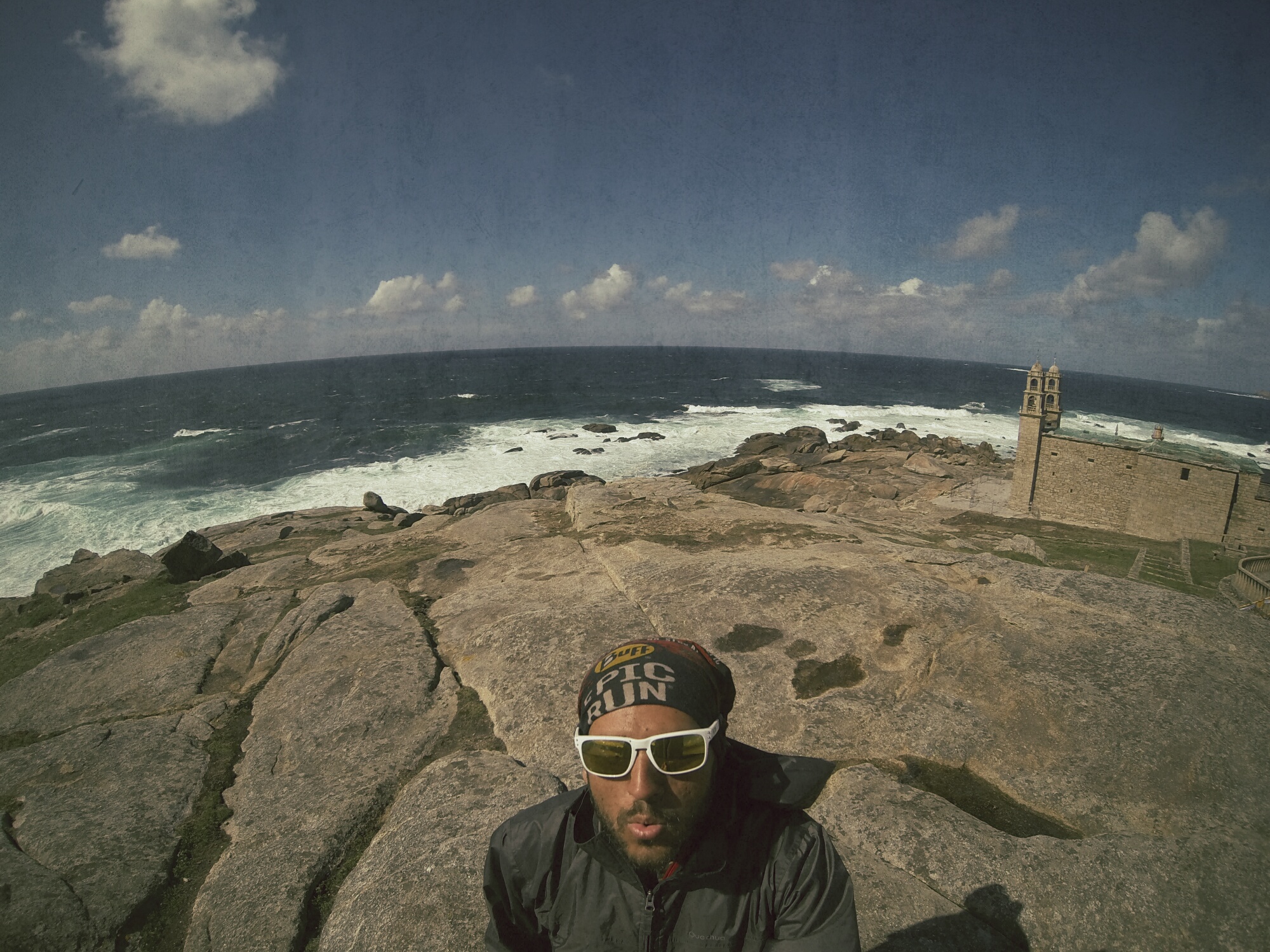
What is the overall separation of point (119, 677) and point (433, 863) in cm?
765

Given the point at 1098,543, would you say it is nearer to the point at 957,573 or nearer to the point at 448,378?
the point at 957,573

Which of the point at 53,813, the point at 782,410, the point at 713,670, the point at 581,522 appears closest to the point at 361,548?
the point at 581,522

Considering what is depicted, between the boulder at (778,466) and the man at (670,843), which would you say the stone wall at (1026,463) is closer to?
the boulder at (778,466)

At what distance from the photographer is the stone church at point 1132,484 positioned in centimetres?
2016

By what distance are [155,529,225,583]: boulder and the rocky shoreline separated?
101 centimetres

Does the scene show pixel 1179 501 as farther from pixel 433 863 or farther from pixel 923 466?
pixel 433 863

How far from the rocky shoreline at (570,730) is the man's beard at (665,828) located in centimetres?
283

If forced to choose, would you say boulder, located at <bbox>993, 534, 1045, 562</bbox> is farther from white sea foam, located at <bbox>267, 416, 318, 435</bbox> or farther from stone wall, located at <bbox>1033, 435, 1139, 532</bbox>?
white sea foam, located at <bbox>267, 416, 318, 435</bbox>

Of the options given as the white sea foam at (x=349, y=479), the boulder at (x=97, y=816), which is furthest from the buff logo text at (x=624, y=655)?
the white sea foam at (x=349, y=479)

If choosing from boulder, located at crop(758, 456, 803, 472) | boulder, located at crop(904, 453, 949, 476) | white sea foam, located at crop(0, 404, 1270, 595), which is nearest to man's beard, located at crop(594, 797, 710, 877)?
boulder, located at crop(758, 456, 803, 472)

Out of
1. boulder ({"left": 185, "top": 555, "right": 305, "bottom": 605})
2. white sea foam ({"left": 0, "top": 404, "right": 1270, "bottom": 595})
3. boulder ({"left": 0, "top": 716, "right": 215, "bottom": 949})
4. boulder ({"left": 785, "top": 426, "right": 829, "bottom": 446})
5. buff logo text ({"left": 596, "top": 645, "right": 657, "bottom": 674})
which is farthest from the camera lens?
boulder ({"left": 785, "top": 426, "right": 829, "bottom": 446})

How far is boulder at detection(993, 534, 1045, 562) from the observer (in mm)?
15008

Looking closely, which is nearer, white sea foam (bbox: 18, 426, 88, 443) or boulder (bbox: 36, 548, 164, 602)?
boulder (bbox: 36, 548, 164, 602)

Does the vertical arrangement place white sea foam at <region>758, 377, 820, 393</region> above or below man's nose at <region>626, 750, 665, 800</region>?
below
